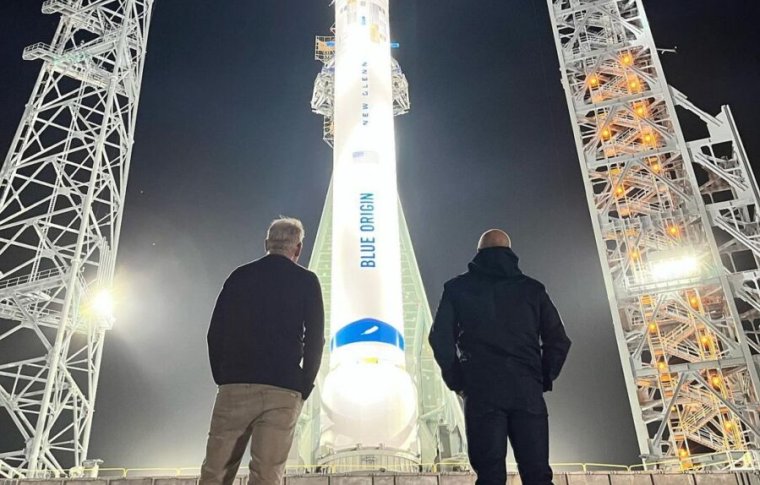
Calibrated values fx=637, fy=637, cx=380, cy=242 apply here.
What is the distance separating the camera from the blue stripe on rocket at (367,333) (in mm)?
9789

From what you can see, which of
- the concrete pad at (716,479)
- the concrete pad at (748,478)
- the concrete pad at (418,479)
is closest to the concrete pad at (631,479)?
the concrete pad at (716,479)

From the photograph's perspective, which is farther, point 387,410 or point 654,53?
point 654,53

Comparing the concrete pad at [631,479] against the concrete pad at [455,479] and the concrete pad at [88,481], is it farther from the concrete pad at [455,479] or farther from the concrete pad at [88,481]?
the concrete pad at [88,481]

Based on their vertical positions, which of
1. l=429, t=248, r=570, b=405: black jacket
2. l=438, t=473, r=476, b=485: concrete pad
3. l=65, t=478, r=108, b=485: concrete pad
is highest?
l=429, t=248, r=570, b=405: black jacket

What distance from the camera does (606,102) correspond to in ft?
54.9

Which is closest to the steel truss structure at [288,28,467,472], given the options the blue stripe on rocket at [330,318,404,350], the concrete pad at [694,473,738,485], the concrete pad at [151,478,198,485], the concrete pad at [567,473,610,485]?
the blue stripe on rocket at [330,318,404,350]

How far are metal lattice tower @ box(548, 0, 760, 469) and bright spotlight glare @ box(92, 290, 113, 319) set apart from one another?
1213 cm

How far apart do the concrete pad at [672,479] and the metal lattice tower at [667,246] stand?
18.3 ft

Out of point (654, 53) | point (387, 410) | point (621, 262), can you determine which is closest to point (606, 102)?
point (654, 53)

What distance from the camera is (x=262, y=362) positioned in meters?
3.10

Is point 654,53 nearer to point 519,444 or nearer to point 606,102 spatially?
point 606,102

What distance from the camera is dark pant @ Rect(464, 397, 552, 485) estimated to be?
3309 mm

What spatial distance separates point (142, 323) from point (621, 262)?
14008 millimetres

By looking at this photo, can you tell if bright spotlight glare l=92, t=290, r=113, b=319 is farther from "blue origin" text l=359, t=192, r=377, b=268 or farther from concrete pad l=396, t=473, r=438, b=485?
concrete pad l=396, t=473, r=438, b=485
